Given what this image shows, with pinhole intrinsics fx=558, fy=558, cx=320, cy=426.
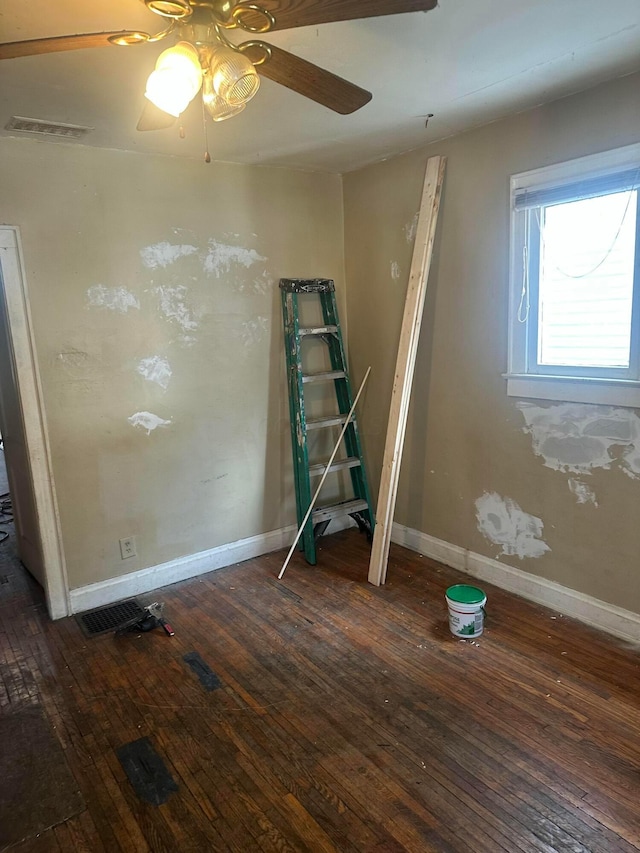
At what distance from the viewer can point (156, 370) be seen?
3119 mm

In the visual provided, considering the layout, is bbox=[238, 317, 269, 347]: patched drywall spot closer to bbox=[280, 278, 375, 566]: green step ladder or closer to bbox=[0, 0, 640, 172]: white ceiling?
bbox=[280, 278, 375, 566]: green step ladder

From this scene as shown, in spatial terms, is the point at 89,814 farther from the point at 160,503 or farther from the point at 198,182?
the point at 198,182

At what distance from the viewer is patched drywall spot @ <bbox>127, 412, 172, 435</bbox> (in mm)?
3084

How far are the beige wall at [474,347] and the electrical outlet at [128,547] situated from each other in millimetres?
1663

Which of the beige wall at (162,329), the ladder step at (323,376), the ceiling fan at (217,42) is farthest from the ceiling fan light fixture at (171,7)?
the ladder step at (323,376)

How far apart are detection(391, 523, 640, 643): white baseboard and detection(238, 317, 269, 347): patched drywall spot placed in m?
1.55

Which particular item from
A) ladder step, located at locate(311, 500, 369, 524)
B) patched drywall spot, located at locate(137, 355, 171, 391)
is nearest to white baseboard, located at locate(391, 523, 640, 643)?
ladder step, located at locate(311, 500, 369, 524)

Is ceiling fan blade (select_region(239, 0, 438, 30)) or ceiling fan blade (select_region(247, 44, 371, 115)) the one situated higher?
ceiling fan blade (select_region(239, 0, 438, 30))

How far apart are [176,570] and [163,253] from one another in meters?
1.83

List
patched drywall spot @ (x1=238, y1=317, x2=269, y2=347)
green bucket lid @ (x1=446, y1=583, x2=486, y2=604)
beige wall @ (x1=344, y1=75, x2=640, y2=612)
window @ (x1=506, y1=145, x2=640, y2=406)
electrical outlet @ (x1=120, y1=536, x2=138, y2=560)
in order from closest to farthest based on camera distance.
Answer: window @ (x1=506, y1=145, x2=640, y2=406) < beige wall @ (x1=344, y1=75, x2=640, y2=612) < green bucket lid @ (x1=446, y1=583, x2=486, y2=604) < electrical outlet @ (x1=120, y1=536, x2=138, y2=560) < patched drywall spot @ (x1=238, y1=317, x2=269, y2=347)

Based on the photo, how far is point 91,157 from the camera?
2787 millimetres

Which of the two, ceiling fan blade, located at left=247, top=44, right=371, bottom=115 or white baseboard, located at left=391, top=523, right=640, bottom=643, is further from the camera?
white baseboard, located at left=391, top=523, right=640, bottom=643

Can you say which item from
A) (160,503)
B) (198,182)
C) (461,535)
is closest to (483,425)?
(461,535)

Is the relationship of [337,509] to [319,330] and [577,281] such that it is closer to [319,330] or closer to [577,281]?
[319,330]
